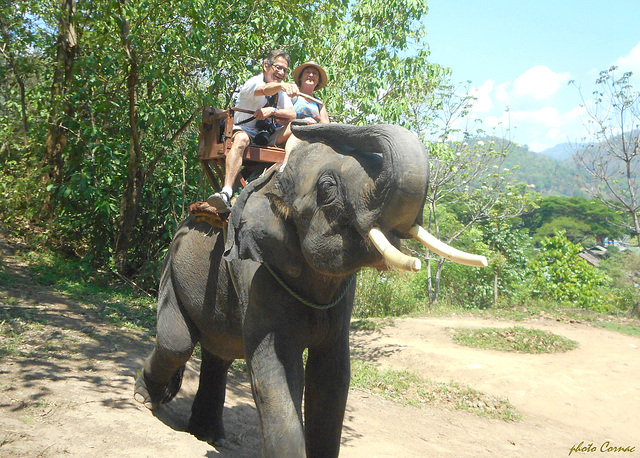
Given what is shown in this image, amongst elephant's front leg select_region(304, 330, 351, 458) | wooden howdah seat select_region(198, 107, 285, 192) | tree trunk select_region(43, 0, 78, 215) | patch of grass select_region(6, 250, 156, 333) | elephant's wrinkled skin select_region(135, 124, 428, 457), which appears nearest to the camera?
elephant's wrinkled skin select_region(135, 124, 428, 457)

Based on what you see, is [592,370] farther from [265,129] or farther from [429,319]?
[265,129]

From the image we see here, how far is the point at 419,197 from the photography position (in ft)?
7.19

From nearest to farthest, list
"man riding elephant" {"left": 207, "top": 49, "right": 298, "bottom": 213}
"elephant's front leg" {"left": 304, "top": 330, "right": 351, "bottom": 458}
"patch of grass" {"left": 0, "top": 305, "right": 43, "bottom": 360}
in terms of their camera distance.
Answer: "elephant's front leg" {"left": 304, "top": 330, "right": 351, "bottom": 458} → "man riding elephant" {"left": 207, "top": 49, "right": 298, "bottom": 213} → "patch of grass" {"left": 0, "top": 305, "right": 43, "bottom": 360}

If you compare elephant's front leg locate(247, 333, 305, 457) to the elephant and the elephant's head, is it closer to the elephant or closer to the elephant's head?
the elephant

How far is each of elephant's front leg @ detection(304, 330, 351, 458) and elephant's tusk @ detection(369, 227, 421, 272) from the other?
4.11ft

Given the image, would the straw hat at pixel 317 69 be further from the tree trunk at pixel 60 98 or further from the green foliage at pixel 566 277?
the green foliage at pixel 566 277

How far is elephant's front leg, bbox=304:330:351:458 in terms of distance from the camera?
10.9 ft

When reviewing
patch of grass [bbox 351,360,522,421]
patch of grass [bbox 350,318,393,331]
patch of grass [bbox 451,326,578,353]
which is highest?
patch of grass [bbox 451,326,578,353]

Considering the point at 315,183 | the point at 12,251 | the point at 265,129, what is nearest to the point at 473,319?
the point at 12,251

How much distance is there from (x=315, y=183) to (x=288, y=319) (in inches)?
31.4

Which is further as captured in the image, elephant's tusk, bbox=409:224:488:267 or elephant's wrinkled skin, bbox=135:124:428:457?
elephant's wrinkled skin, bbox=135:124:428:457

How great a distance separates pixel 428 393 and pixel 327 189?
5760 mm

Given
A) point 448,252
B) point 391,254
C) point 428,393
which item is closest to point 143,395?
point 391,254

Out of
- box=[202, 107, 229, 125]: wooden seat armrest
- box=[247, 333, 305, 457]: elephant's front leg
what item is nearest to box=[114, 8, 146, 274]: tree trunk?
box=[202, 107, 229, 125]: wooden seat armrest
